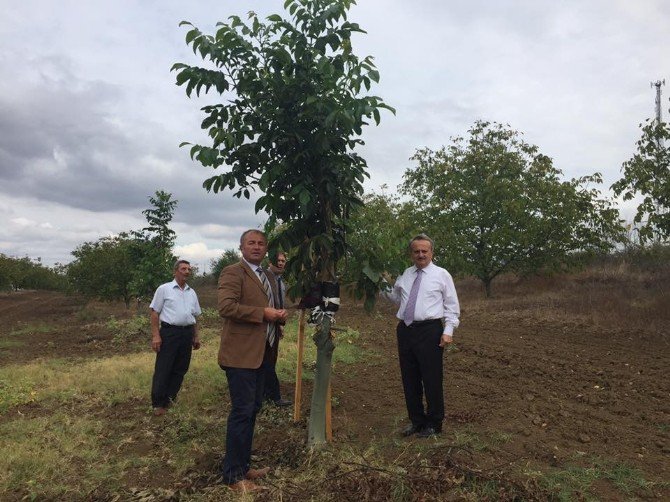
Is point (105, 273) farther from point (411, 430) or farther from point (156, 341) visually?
point (411, 430)

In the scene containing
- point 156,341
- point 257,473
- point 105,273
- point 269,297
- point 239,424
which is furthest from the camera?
point 105,273

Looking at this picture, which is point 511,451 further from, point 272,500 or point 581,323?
point 581,323

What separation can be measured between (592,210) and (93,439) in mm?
17804

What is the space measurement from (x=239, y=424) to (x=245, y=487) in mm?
442

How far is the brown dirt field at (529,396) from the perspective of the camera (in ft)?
14.0

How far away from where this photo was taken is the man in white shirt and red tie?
4742 millimetres

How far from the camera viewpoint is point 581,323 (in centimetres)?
1246

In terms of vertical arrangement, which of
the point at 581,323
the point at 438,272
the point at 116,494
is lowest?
the point at 116,494

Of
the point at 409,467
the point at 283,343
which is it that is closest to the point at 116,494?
the point at 409,467

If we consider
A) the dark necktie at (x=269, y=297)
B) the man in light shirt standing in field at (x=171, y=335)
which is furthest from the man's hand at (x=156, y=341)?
the dark necktie at (x=269, y=297)

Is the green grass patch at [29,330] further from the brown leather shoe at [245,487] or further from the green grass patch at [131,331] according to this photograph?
the brown leather shoe at [245,487]

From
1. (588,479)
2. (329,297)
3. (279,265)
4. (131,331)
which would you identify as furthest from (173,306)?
(131,331)

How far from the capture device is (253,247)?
4.01 meters

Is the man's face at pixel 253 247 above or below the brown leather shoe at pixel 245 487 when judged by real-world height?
above
